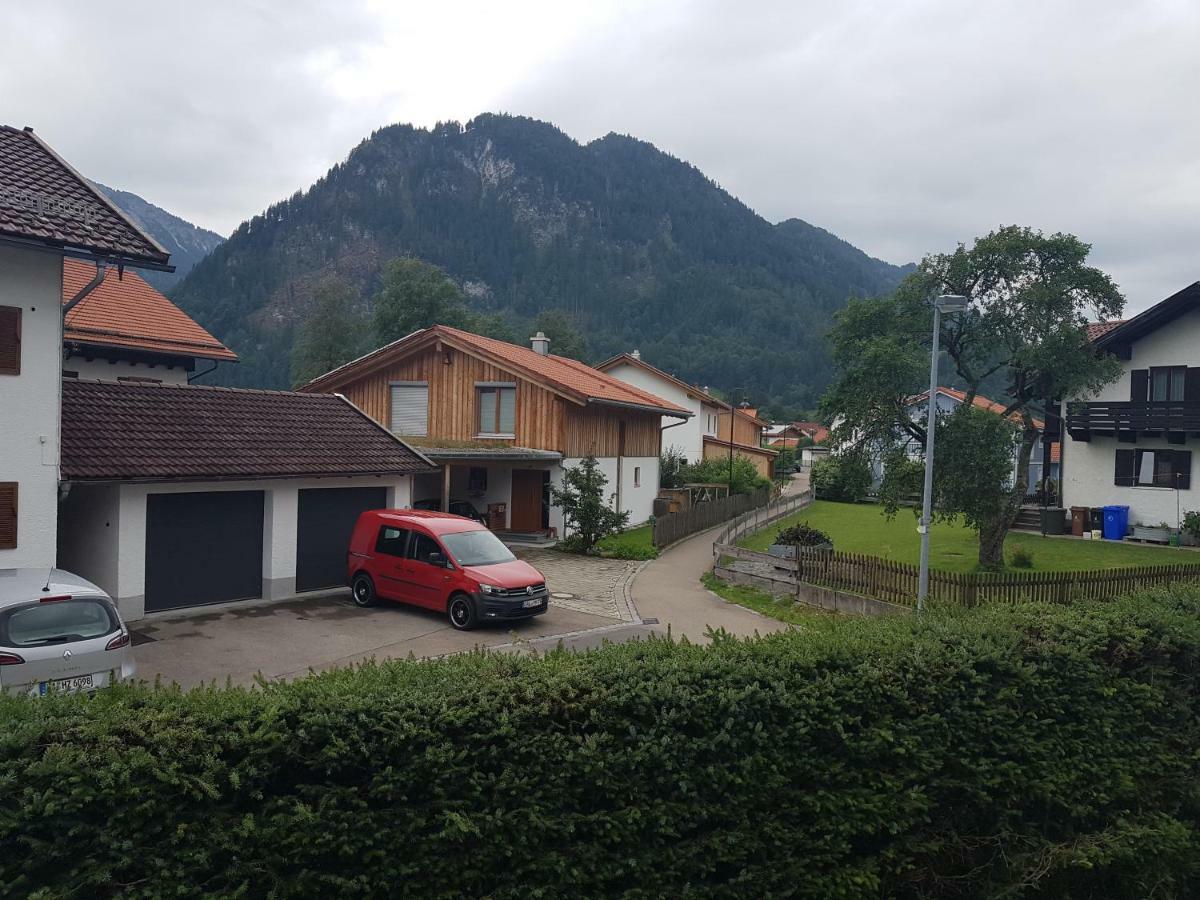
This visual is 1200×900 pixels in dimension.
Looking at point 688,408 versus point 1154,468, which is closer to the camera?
point 1154,468

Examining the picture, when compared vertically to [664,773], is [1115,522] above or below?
below

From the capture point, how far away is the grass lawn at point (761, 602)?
17.6 metres

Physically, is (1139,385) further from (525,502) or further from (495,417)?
(495,417)

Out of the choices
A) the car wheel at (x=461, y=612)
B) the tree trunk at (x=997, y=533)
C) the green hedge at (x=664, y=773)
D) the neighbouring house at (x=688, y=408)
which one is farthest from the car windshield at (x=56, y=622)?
the neighbouring house at (x=688, y=408)

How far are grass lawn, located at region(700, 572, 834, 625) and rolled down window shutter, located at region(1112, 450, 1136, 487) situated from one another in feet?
60.5

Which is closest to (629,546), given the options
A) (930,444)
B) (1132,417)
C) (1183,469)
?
(930,444)

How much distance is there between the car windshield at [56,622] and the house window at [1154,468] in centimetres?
3275

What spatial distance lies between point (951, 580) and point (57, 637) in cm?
1425

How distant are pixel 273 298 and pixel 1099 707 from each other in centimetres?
13343

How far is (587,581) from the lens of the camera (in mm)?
21375

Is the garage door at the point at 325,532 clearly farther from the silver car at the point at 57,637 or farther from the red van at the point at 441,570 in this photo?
the silver car at the point at 57,637

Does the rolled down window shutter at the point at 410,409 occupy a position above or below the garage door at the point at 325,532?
above

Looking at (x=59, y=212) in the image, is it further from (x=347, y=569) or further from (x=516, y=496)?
(x=516, y=496)

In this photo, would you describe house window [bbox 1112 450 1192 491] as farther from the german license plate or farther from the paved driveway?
the german license plate
